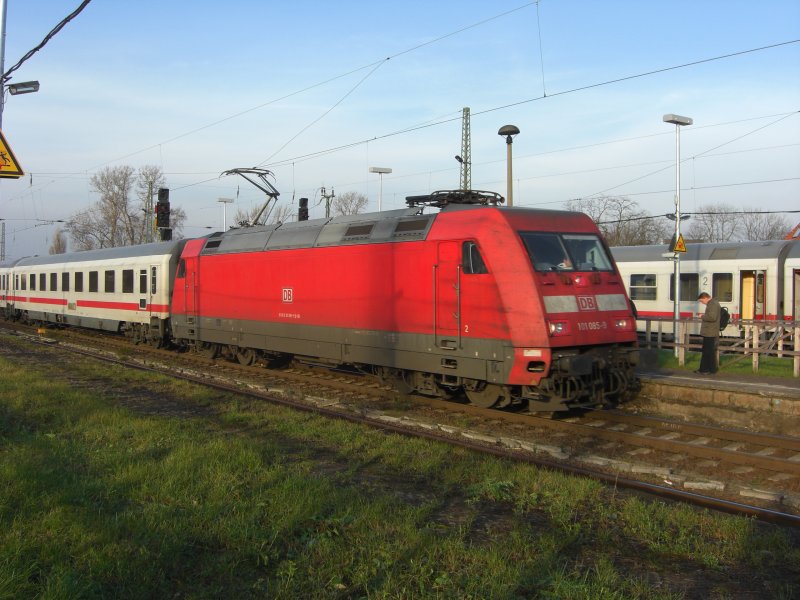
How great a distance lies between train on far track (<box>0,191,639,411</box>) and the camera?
938cm

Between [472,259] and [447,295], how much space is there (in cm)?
72

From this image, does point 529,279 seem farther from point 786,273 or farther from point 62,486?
point 786,273

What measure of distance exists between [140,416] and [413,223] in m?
5.13

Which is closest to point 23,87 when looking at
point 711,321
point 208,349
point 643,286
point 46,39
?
point 46,39

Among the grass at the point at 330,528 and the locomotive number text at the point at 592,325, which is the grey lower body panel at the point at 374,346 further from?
the grass at the point at 330,528

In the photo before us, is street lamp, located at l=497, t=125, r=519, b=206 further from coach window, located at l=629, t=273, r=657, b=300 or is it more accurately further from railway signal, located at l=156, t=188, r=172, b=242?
railway signal, located at l=156, t=188, r=172, b=242

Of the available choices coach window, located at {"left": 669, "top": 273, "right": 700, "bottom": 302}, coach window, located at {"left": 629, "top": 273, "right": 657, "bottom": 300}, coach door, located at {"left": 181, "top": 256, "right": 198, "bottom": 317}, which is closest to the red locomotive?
coach door, located at {"left": 181, "top": 256, "right": 198, "bottom": 317}

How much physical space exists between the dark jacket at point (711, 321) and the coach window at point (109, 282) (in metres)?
17.9

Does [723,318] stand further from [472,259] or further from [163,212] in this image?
[163,212]

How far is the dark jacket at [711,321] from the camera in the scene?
41.5ft

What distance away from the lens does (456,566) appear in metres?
4.43

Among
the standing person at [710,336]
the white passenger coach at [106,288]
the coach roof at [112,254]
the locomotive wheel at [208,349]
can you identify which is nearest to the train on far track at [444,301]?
the locomotive wheel at [208,349]

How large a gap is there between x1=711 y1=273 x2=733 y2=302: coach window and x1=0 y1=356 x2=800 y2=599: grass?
50.7ft

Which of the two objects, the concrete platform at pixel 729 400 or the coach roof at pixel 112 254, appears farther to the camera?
the coach roof at pixel 112 254
